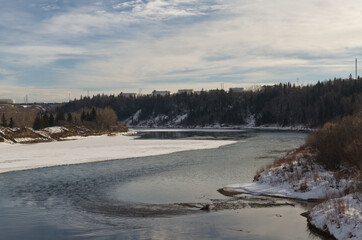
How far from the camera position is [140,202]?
23.1 meters

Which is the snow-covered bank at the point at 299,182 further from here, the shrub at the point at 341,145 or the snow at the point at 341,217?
the snow at the point at 341,217

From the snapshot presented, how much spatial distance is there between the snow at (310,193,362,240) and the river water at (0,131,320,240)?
2.64 ft

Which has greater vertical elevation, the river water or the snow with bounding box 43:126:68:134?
the snow with bounding box 43:126:68:134

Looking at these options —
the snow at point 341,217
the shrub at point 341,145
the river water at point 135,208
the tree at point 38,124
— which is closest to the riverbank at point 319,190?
the snow at point 341,217

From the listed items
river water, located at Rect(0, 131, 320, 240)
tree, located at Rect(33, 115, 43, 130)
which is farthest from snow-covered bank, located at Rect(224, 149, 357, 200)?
tree, located at Rect(33, 115, 43, 130)

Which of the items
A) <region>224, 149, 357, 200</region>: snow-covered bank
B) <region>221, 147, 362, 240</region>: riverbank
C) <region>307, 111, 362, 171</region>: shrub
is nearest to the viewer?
<region>221, 147, 362, 240</region>: riverbank

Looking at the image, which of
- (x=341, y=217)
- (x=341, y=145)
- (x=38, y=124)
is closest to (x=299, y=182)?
(x=341, y=145)

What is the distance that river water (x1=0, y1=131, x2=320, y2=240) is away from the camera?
55.8 ft

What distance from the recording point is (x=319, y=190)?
23.7m

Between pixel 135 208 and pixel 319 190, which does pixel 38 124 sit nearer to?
pixel 135 208

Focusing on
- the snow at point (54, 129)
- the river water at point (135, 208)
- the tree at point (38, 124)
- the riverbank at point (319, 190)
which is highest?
the tree at point (38, 124)

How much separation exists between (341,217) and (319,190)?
7.20m

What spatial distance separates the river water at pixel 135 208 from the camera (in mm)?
17000

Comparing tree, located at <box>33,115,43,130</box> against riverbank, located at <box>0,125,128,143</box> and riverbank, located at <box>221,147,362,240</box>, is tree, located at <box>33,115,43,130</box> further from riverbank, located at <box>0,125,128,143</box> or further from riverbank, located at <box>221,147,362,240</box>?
riverbank, located at <box>221,147,362,240</box>
